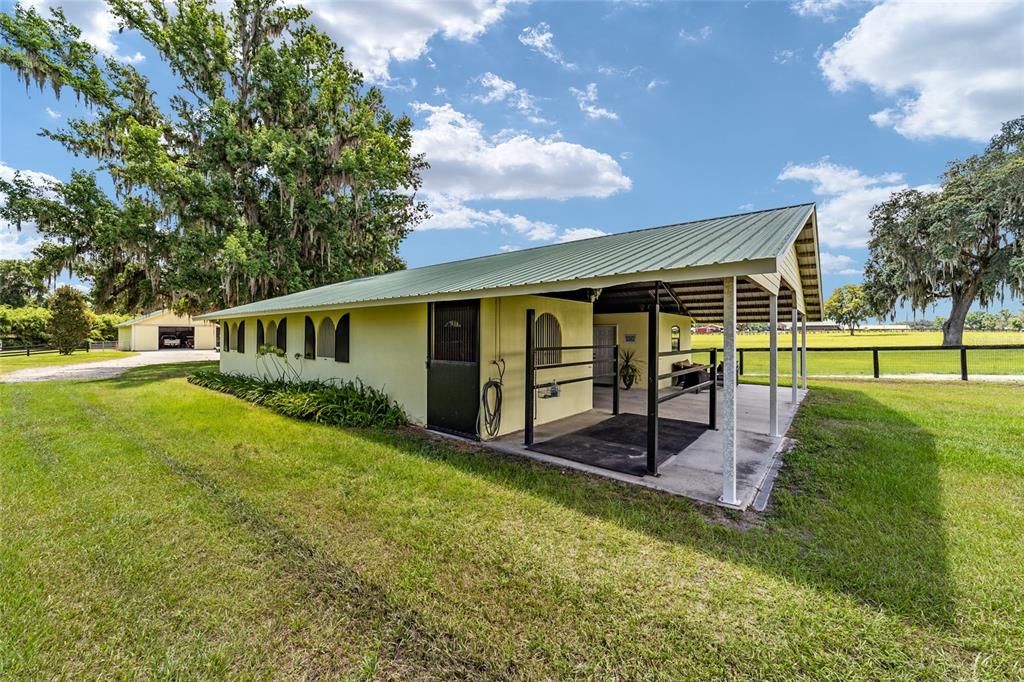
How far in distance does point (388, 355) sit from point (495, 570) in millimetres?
5442

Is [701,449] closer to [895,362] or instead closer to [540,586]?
[540,586]

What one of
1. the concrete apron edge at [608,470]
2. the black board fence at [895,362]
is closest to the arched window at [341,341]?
the concrete apron edge at [608,470]

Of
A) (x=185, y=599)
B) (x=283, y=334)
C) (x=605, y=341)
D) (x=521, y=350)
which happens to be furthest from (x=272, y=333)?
(x=185, y=599)

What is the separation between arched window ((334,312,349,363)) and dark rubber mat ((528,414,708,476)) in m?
4.93

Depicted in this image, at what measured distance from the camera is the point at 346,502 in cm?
387

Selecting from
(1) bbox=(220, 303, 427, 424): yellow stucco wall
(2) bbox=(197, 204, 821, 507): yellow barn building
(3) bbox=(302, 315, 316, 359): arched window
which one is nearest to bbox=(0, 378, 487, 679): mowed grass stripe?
(2) bbox=(197, 204, 821, 507): yellow barn building

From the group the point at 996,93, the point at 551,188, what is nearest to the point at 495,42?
the point at 551,188

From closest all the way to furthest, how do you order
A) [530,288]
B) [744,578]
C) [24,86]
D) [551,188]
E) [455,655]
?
[455,655] < [744,578] < [530,288] < [24,86] < [551,188]

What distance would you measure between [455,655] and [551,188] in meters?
23.6

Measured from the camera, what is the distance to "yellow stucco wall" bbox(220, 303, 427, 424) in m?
7.03

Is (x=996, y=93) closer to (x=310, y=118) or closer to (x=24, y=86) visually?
(x=310, y=118)

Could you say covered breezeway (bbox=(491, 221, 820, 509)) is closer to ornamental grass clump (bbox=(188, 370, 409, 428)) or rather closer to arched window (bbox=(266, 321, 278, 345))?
ornamental grass clump (bbox=(188, 370, 409, 428))

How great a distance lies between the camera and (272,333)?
11.5 m

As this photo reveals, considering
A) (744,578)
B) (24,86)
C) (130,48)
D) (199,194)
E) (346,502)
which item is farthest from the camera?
(130,48)
